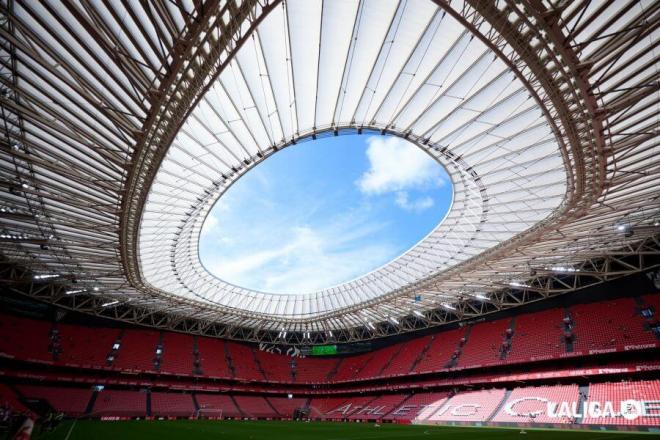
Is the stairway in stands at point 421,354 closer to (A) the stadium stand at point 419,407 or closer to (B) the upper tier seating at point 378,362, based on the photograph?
(A) the stadium stand at point 419,407

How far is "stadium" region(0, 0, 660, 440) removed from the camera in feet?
41.9

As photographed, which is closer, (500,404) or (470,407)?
(500,404)

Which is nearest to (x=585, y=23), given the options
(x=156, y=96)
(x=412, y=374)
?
(x=156, y=96)

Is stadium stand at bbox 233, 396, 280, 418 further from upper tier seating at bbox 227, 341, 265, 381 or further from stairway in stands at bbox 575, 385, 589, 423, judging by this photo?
stairway in stands at bbox 575, 385, 589, 423

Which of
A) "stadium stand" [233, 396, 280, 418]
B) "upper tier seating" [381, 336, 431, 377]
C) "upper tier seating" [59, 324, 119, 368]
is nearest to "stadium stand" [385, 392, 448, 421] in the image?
"upper tier seating" [381, 336, 431, 377]

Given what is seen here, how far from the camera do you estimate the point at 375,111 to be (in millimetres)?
19078

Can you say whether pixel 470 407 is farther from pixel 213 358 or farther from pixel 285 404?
pixel 213 358

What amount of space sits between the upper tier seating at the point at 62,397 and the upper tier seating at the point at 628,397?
4575cm

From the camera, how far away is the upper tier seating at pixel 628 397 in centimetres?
2453

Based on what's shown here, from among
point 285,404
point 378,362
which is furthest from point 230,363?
point 378,362

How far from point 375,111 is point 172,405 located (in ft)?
142

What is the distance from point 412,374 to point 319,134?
36396mm

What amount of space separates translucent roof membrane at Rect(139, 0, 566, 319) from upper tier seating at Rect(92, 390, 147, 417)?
2246 cm

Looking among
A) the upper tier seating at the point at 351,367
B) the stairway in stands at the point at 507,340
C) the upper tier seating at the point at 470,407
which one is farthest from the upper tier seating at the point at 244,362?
the stairway in stands at the point at 507,340
